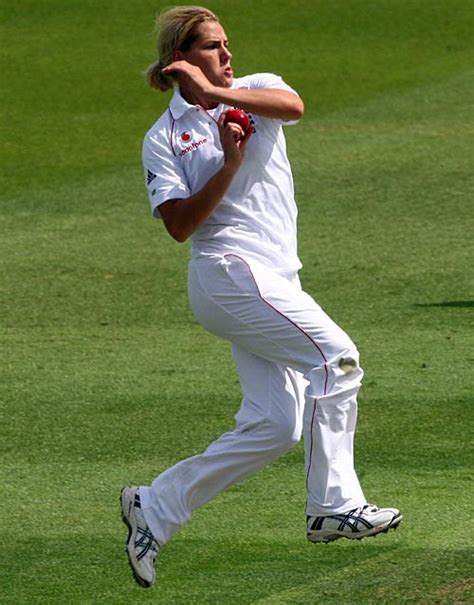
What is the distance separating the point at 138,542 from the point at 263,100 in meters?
1.84

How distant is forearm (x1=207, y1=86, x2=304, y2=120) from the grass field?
191cm

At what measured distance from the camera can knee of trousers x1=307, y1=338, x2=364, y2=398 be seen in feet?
19.7

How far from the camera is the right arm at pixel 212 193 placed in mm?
6031

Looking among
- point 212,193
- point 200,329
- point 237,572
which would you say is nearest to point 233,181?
point 212,193

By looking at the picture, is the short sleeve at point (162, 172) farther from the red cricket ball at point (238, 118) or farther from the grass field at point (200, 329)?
the grass field at point (200, 329)

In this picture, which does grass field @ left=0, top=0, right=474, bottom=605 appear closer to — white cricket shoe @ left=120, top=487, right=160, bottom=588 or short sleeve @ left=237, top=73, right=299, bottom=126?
white cricket shoe @ left=120, top=487, right=160, bottom=588

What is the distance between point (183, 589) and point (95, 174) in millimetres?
12170

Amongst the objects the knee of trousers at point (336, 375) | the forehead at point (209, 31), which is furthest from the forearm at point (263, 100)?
the knee of trousers at point (336, 375)

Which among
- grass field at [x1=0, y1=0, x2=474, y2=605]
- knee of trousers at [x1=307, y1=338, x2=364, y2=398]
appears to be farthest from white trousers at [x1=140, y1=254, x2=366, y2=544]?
grass field at [x1=0, y1=0, x2=474, y2=605]

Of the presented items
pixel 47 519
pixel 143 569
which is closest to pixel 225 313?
pixel 143 569

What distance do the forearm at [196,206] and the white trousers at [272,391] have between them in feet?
0.58

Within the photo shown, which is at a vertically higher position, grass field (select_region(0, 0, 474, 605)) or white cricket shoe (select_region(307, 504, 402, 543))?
white cricket shoe (select_region(307, 504, 402, 543))

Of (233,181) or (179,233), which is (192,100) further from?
(179,233)

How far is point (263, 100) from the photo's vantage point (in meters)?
6.12
